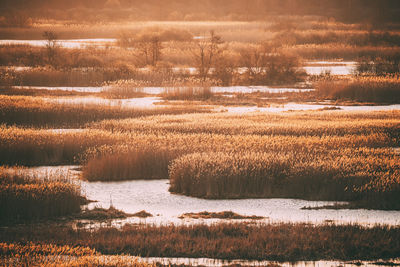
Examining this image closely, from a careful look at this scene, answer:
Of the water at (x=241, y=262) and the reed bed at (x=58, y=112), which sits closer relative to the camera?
the water at (x=241, y=262)

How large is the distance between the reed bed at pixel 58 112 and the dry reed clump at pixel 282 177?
1139cm

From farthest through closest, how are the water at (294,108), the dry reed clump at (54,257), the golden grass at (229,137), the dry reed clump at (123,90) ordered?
the dry reed clump at (123,90), the water at (294,108), the golden grass at (229,137), the dry reed clump at (54,257)

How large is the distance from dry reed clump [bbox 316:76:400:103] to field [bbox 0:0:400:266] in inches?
3.3

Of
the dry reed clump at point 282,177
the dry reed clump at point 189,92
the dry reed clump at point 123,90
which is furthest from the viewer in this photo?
the dry reed clump at point 189,92

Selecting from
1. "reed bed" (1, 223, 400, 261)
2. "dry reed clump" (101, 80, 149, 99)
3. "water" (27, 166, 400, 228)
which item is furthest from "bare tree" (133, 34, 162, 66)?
"reed bed" (1, 223, 400, 261)

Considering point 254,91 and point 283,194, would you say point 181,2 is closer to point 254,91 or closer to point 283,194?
point 254,91

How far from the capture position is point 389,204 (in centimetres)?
1327

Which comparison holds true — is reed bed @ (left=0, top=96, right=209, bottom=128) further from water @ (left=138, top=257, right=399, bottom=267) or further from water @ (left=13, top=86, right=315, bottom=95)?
water @ (left=138, top=257, right=399, bottom=267)

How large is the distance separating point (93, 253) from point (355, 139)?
12859 millimetres

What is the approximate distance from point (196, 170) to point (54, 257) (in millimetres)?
6435

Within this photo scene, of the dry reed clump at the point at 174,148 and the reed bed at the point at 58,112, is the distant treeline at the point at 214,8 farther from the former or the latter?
the dry reed clump at the point at 174,148

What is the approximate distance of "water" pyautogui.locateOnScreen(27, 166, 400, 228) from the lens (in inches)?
481

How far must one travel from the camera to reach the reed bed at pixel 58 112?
83.0ft

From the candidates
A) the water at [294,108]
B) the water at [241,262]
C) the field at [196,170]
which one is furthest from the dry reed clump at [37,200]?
the water at [294,108]
